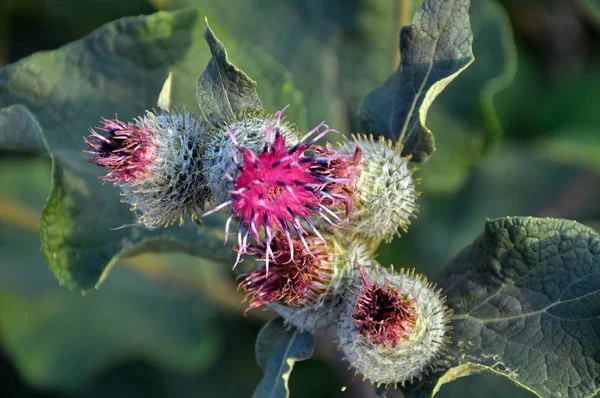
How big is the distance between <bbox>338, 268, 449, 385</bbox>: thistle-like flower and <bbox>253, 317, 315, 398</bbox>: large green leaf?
0.90 ft

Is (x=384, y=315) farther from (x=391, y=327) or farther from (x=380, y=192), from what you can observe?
(x=380, y=192)

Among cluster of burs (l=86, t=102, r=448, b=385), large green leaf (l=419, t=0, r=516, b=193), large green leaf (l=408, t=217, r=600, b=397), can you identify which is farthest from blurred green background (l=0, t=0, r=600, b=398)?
cluster of burs (l=86, t=102, r=448, b=385)

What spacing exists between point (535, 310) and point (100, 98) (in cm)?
240

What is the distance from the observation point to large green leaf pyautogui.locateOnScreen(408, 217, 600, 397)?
7.79 feet

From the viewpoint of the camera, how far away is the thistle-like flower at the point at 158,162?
2.26 m

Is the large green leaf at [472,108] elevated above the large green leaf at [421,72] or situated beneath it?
situated beneath

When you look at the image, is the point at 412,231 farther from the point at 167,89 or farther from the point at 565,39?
the point at 167,89

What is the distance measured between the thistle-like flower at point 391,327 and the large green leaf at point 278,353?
274 millimetres

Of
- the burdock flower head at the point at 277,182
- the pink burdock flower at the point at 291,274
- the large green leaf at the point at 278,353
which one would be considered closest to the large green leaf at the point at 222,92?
the burdock flower head at the point at 277,182

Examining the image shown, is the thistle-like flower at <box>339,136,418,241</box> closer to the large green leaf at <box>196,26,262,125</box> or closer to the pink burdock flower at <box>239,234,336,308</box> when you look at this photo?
the pink burdock flower at <box>239,234,336,308</box>

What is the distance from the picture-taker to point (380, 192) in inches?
94.3

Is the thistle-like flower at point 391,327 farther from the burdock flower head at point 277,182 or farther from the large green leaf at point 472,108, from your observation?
the large green leaf at point 472,108

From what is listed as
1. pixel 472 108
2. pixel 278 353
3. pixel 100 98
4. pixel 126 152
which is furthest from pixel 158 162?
pixel 472 108

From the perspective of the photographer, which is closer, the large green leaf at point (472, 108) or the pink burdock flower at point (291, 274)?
the pink burdock flower at point (291, 274)
